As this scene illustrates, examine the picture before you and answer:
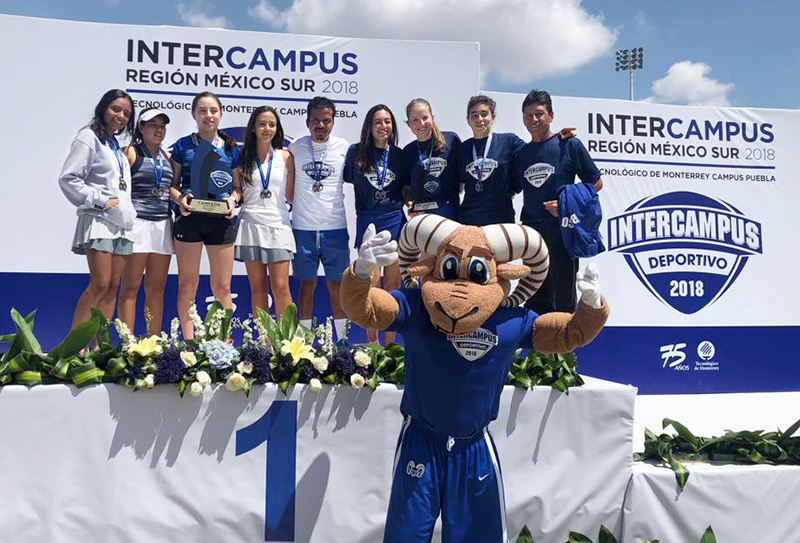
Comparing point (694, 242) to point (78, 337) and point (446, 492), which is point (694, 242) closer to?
point (446, 492)

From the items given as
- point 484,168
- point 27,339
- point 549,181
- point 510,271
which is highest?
point 484,168

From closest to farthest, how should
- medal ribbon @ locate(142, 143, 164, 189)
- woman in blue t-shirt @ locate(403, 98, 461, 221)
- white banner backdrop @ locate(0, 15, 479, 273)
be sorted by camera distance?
woman in blue t-shirt @ locate(403, 98, 461, 221), medal ribbon @ locate(142, 143, 164, 189), white banner backdrop @ locate(0, 15, 479, 273)

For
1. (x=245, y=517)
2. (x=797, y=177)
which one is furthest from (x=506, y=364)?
(x=797, y=177)

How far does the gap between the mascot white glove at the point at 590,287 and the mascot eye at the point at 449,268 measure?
0.36 m

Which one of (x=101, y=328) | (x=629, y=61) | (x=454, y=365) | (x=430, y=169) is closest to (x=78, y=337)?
(x=101, y=328)

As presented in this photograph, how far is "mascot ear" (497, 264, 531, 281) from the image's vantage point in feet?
5.80

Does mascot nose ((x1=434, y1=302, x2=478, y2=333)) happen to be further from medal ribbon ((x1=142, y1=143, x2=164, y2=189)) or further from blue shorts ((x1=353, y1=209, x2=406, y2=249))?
medal ribbon ((x1=142, y1=143, x2=164, y2=189))

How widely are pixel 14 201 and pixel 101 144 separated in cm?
134

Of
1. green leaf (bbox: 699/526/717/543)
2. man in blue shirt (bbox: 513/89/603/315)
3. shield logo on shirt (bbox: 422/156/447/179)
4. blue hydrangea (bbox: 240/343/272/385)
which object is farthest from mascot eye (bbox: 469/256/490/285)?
shield logo on shirt (bbox: 422/156/447/179)

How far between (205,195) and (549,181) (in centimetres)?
210

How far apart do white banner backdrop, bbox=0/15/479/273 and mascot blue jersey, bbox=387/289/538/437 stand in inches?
118

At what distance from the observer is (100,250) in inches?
139

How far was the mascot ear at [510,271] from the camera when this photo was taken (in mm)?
1769

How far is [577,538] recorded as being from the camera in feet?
7.43
